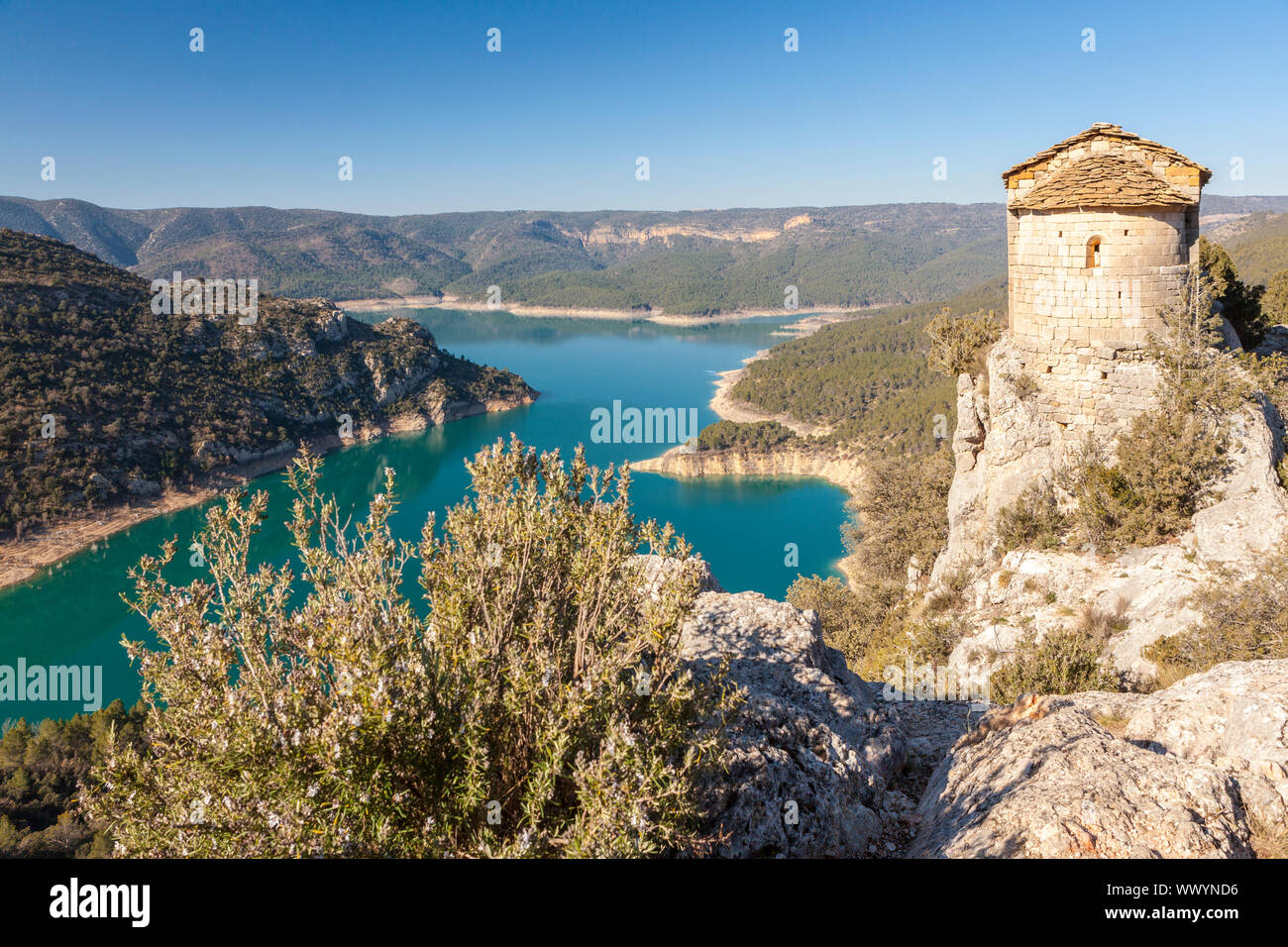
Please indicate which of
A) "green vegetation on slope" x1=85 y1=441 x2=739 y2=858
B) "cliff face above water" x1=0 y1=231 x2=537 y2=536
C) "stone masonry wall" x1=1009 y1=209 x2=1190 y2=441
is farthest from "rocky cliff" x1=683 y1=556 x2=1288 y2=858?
"cliff face above water" x1=0 y1=231 x2=537 y2=536

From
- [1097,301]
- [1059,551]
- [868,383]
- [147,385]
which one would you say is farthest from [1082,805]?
[868,383]

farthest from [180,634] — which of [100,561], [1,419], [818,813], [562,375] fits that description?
[562,375]

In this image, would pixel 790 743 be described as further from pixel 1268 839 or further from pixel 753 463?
pixel 753 463

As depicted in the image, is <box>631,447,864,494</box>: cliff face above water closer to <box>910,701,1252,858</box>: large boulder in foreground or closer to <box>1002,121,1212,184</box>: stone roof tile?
<box>1002,121,1212,184</box>: stone roof tile

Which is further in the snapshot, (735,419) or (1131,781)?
(735,419)

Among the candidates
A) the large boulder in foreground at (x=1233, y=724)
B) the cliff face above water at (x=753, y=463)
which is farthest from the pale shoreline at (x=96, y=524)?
the large boulder in foreground at (x=1233, y=724)

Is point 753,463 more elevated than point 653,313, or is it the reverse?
point 653,313
